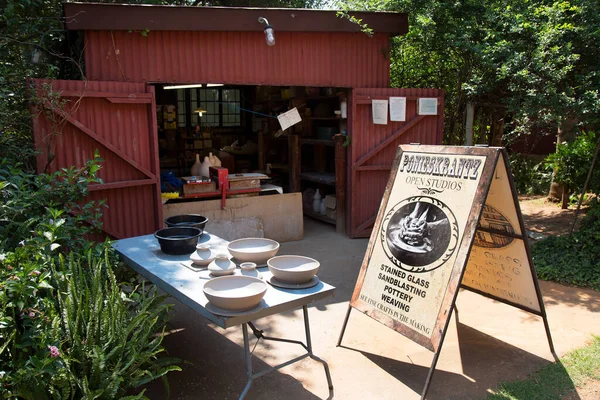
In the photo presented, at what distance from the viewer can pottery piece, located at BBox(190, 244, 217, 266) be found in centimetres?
338

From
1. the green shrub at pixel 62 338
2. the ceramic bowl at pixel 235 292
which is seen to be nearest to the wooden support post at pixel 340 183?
the ceramic bowl at pixel 235 292

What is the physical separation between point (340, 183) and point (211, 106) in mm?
6066

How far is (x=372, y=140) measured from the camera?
24.2ft

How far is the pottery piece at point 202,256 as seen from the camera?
3.38 meters

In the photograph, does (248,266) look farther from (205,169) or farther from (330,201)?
(330,201)

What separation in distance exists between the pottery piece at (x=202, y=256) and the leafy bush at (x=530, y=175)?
9569 millimetres

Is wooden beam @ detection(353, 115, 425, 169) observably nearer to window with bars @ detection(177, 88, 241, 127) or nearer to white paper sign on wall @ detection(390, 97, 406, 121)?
white paper sign on wall @ detection(390, 97, 406, 121)

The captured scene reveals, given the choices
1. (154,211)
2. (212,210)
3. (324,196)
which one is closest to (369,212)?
(324,196)

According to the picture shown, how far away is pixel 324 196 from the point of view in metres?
8.83

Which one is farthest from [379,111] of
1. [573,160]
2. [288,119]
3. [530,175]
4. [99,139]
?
[530,175]

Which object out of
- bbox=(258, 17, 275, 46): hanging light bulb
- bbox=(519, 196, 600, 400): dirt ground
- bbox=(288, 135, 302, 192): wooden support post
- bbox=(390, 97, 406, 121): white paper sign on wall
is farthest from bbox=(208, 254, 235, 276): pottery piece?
bbox=(519, 196, 600, 400): dirt ground

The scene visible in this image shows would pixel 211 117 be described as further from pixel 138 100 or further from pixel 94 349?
pixel 94 349

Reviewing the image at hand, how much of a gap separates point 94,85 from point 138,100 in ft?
1.68

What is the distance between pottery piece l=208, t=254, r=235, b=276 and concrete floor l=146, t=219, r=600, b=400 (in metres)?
0.64
